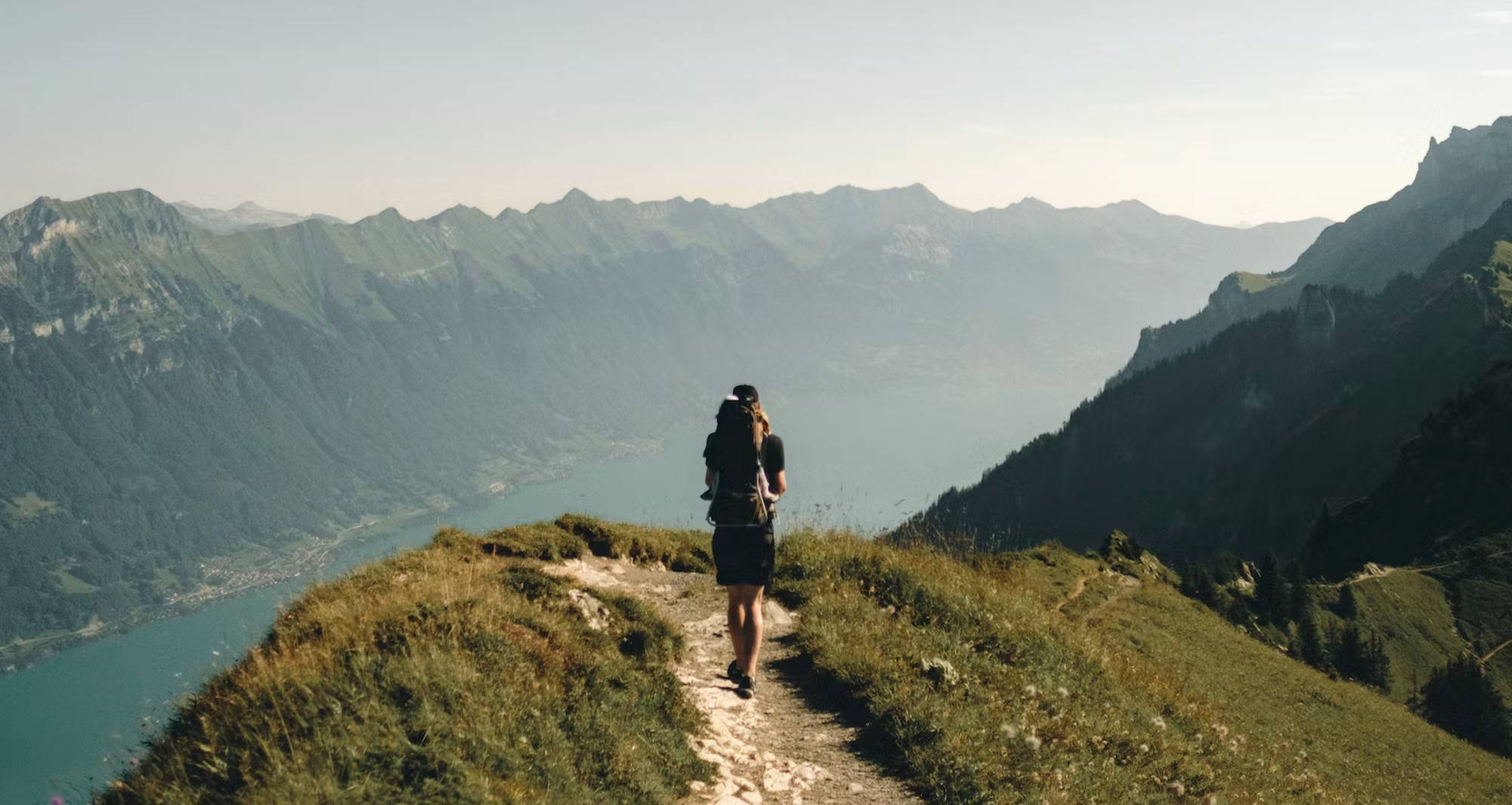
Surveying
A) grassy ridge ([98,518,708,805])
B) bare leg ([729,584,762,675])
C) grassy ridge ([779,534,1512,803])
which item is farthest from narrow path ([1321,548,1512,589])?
grassy ridge ([98,518,708,805])

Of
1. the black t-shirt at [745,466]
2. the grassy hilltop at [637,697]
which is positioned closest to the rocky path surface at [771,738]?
the grassy hilltop at [637,697]

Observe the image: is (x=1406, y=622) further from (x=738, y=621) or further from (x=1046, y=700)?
(x=738, y=621)

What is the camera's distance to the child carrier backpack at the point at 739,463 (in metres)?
11.9

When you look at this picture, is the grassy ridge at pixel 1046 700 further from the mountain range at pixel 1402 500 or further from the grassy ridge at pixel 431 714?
the mountain range at pixel 1402 500

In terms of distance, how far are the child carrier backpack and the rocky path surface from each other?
2.27 metres

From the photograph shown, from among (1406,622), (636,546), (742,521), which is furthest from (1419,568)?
(742,521)

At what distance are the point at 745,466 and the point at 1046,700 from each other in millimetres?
5164

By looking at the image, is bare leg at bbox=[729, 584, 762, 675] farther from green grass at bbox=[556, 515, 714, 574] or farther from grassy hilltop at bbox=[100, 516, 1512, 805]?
green grass at bbox=[556, 515, 714, 574]

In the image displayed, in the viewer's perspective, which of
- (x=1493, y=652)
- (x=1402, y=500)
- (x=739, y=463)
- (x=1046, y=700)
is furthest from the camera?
(x=1402, y=500)

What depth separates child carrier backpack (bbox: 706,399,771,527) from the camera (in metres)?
11.9

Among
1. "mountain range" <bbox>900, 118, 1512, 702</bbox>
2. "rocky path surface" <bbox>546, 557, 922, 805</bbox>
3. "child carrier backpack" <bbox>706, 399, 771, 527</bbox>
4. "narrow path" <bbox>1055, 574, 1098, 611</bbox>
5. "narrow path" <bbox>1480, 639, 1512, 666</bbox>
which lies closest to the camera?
"rocky path surface" <bbox>546, 557, 922, 805</bbox>

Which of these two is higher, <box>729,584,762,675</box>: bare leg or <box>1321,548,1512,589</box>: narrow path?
<box>729,584,762,675</box>: bare leg

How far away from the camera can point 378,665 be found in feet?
29.4

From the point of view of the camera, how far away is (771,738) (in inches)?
431
